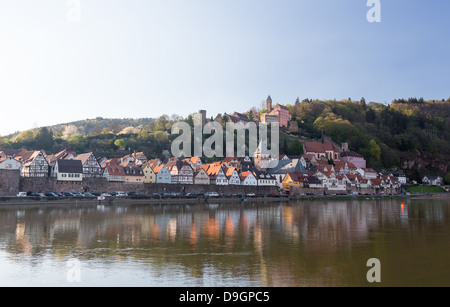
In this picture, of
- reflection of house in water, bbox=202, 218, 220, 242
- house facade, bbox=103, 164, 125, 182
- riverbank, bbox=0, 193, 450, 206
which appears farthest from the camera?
house facade, bbox=103, 164, 125, 182

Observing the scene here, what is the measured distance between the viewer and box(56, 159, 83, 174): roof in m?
50.2

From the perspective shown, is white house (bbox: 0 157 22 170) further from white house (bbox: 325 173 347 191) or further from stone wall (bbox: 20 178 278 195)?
white house (bbox: 325 173 347 191)

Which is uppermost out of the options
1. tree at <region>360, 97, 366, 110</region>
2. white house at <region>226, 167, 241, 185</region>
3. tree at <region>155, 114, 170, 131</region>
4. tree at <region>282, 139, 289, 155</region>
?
tree at <region>360, 97, 366, 110</region>

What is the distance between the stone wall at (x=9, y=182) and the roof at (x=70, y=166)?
620 centimetres

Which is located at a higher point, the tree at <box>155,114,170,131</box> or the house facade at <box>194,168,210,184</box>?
the tree at <box>155,114,170,131</box>

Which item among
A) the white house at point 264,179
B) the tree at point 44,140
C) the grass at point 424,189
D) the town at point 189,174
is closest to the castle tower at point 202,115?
the town at point 189,174

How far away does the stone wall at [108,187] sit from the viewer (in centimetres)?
4664

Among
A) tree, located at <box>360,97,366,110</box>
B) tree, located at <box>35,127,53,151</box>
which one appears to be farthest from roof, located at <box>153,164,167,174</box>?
tree, located at <box>360,97,366,110</box>

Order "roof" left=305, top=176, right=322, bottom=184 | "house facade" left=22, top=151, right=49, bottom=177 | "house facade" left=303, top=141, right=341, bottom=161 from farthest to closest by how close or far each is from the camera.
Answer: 1. "house facade" left=303, top=141, right=341, bottom=161
2. "roof" left=305, top=176, right=322, bottom=184
3. "house facade" left=22, top=151, right=49, bottom=177

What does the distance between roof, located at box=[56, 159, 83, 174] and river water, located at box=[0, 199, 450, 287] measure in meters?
25.0

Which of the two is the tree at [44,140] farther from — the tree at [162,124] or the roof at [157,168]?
the roof at [157,168]

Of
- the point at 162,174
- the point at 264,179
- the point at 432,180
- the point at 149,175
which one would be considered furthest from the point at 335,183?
the point at 432,180

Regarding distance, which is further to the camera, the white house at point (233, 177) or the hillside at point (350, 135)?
the hillside at point (350, 135)

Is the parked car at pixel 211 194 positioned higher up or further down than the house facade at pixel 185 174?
further down
